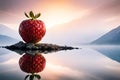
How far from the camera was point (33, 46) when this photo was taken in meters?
2.64

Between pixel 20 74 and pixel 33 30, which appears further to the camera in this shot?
pixel 33 30

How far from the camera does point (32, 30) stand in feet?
9.18

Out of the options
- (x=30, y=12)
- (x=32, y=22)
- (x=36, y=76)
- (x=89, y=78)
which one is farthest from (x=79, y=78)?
(x=32, y=22)

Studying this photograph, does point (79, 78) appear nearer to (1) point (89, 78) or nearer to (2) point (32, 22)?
(1) point (89, 78)

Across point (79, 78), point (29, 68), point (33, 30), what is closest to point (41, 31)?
point (33, 30)

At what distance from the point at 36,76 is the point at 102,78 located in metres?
0.21

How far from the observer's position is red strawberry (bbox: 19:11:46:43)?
9.05 ft

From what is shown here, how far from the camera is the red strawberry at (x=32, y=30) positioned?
2.76 meters

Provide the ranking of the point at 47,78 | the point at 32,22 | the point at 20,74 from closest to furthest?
1. the point at 47,78
2. the point at 20,74
3. the point at 32,22

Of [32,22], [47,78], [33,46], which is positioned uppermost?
[32,22]

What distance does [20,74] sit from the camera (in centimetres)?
100

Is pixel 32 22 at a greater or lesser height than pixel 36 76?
greater

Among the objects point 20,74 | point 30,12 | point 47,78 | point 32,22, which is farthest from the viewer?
point 32,22

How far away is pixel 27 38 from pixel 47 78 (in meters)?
1.96
